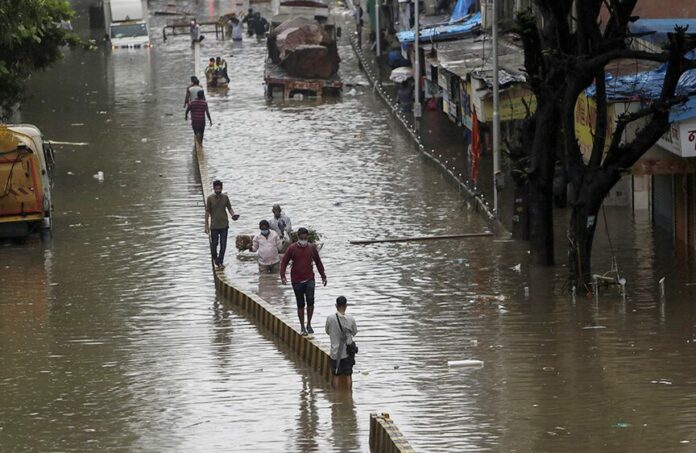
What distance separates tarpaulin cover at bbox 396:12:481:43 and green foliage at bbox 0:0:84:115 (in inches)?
415

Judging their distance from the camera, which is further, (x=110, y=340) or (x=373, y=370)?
(x=110, y=340)

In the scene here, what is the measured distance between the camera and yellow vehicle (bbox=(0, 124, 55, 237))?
28047 mm

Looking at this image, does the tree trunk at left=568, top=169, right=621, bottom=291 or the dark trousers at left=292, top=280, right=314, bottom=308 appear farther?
the tree trunk at left=568, top=169, right=621, bottom=291

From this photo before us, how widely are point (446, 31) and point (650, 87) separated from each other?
18433 mm

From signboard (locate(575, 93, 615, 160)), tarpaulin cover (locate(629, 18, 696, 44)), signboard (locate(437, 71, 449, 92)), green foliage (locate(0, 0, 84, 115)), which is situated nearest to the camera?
signboard (locate(575, 93, 615, 160))

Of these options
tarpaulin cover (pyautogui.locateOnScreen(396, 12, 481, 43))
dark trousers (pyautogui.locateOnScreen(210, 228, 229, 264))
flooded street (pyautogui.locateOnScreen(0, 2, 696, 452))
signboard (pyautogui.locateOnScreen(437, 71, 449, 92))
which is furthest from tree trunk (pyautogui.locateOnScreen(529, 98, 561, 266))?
tarpaulin cover (pyautogui.locateOnScreen(396, 12, 481, 43))

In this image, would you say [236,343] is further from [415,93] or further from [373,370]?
[415,93]

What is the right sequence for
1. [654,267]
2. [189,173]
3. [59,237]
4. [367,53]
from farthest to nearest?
[367,53] < [189,173] < [59,237] < [654,267]

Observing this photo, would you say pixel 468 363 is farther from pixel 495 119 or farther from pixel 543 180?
pixel 495 119

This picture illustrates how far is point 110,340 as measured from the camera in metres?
20.5

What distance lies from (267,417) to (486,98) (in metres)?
15.3

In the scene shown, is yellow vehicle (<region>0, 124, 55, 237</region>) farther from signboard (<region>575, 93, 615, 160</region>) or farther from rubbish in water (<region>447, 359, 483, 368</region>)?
rubbish in water (<region>447, 359, 483, 368</region>)

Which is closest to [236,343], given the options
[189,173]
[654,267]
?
[654,267]

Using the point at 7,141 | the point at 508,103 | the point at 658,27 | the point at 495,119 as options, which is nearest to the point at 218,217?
the point at 7,141
